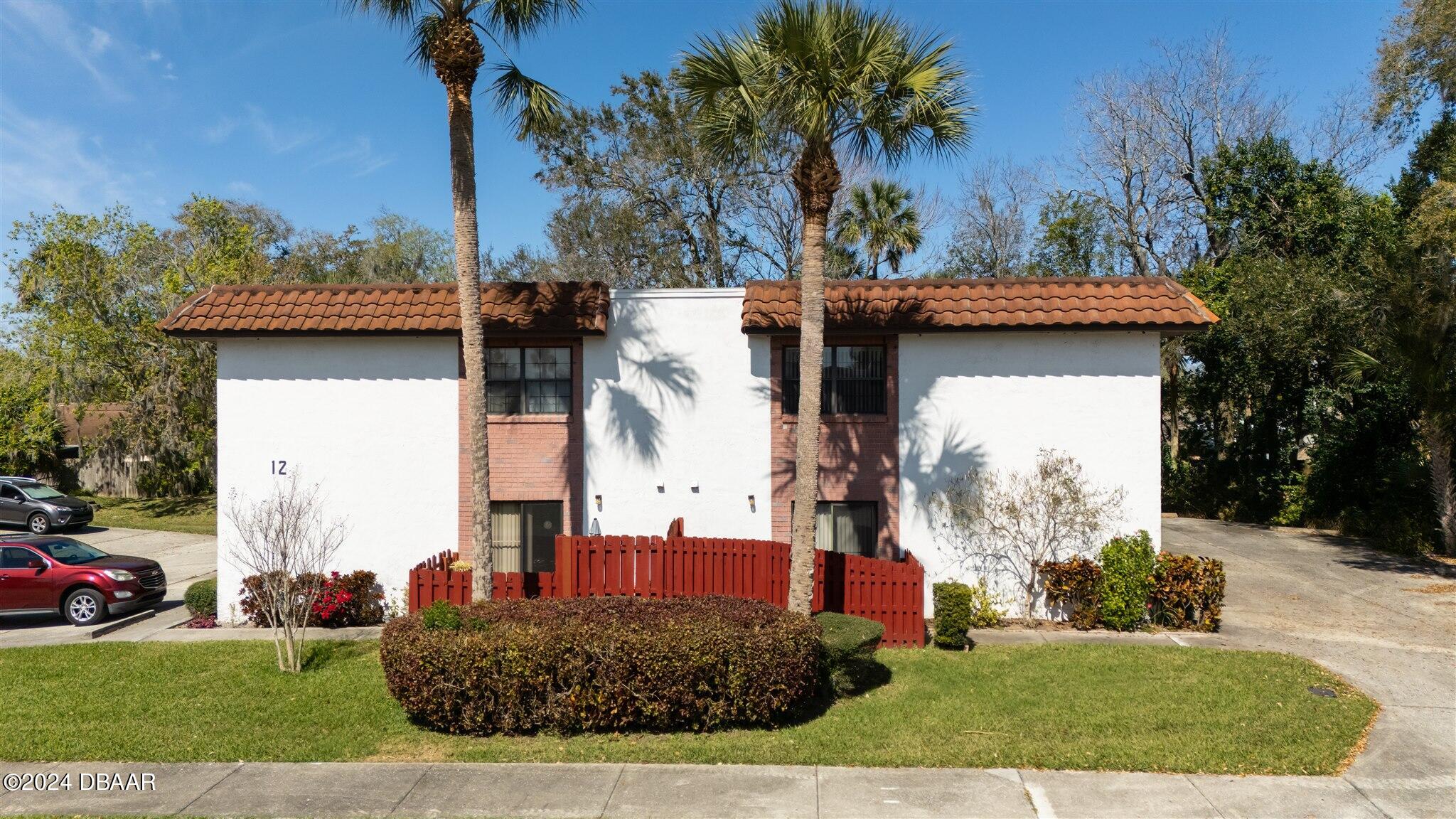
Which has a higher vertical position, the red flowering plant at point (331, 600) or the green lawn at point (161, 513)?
the red flowering plant at point (331, 600)

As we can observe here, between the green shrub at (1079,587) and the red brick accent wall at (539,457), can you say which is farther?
the red brick accent wall at (539,457)

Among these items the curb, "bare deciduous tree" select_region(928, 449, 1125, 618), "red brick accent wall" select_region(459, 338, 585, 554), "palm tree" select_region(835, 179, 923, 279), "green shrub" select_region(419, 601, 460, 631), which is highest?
"palm tree" select_region(835, 179, 923, 279)

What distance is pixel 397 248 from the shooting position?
47656mm

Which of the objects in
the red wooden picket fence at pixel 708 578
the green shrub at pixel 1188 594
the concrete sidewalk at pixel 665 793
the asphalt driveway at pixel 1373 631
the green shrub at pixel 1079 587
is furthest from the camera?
the green shrub at pixel 1079 587

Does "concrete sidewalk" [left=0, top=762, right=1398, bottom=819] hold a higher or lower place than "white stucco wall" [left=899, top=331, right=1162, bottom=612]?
lower

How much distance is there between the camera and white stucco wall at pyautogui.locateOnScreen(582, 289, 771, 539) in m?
13.8

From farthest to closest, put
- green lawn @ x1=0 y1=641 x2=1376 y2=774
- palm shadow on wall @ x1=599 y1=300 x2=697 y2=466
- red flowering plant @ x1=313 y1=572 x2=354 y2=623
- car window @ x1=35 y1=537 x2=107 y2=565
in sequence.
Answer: car window @ x1=35 y1=537 x2=107 y2=565
palm shadow on wall @ x1=599 y1=300 x2=697 y2=466
red flowering plant @ x1=313 y1=572 x2=354 y2=623
green lawn @ x1=0 y1=641 x2=1376 y2=774

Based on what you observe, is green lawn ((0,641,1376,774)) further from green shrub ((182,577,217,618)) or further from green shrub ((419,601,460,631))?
green shrub ((182,577,217,618))

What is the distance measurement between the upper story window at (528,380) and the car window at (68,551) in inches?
324

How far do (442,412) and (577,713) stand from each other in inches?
279

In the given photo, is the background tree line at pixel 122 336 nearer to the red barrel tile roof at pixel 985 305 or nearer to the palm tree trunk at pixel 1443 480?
the red barrel tile roof at pixel 985 305

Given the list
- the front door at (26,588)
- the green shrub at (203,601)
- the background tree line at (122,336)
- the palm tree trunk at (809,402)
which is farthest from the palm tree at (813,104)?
the background tree line at (122,336)

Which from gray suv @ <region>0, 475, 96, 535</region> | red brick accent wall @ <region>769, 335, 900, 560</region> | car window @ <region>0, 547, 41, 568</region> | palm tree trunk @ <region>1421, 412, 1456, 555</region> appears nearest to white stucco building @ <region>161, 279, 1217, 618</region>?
red brick accent wall @ <region>769, 335, 900, 560</region>

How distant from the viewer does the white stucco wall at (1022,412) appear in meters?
13.1
